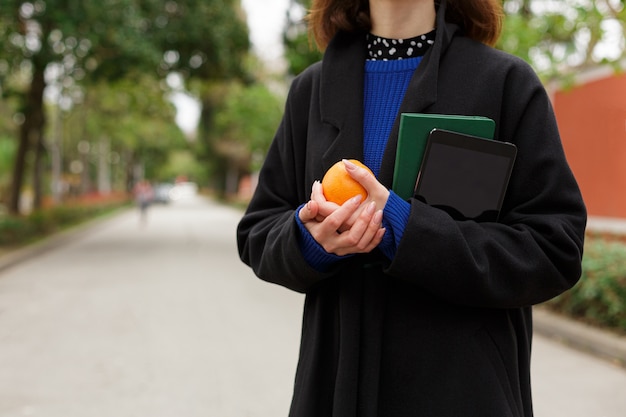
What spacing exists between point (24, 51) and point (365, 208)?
587 inches

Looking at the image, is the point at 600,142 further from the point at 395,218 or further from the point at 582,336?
the point at 395,218

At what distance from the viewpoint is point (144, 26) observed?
1520cm

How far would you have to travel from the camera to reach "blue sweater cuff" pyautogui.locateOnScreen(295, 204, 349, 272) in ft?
4.03

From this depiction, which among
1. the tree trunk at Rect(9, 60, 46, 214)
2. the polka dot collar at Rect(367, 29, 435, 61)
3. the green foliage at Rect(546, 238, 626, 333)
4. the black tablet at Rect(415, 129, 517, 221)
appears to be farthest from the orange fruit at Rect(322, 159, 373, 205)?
the tree trunk at Rect(9, 60, 46, 214)

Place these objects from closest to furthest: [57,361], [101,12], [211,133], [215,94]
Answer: [57,361], [101,12], [215,94], [211,133]

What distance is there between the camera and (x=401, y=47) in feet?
4.72

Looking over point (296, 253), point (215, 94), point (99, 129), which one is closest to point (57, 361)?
point (296, 253)

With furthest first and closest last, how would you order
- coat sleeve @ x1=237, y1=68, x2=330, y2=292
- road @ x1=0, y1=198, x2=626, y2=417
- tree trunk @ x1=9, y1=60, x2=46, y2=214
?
tree trunk @ x1=9, y1=60, x2=46, y2=214 < road @ x1=0, y1=198, x2=626, y2=417 < coat sleeve @ x1=237, y1=68, x2=330, y2=292

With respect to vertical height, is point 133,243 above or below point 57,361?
below

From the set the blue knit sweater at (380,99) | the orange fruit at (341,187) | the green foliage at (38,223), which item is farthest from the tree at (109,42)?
the orange fruit at (341,187)

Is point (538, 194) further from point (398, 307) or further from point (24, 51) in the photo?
point (24, 51)

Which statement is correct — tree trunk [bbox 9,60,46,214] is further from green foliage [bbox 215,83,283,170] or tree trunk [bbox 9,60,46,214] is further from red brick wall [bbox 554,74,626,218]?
red brick wall [bbox 554,74,626,218]

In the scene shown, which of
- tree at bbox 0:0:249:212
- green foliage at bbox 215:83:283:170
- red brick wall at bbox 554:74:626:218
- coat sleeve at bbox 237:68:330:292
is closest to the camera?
coat sleeve at bbox 237:68:330:292

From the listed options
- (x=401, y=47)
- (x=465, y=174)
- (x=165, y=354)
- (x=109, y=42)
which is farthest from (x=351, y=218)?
(x=109, y=42)
